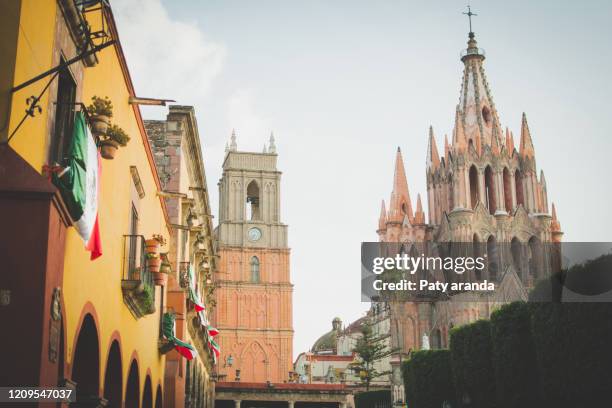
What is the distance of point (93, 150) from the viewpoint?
9.89 metres

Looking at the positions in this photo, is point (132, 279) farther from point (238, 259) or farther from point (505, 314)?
point (238, 259)

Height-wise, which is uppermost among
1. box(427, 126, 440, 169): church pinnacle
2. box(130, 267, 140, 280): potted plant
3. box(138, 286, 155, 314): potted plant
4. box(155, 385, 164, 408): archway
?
box(427, 126, 440, 169): church pinnacle

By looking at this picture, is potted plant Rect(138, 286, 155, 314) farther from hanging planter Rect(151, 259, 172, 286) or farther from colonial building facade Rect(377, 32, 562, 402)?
colonial building facade Rect(377, 32, 562, 402)

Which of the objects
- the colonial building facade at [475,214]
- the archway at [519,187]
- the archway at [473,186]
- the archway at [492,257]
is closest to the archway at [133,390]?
the colonial building facade at [475,214]

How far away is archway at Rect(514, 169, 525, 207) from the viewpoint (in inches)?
2746

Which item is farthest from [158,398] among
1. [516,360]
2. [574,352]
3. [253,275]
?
[253,275]

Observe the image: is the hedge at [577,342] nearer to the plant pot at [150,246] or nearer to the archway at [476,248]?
the plant pot at [150,246]

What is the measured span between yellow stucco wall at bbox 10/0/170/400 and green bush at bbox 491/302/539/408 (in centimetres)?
1194

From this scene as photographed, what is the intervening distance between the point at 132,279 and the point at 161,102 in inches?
128

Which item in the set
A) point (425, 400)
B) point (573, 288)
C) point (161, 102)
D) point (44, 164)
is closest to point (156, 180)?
point (161, 102)

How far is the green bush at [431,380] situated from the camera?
3706 cm

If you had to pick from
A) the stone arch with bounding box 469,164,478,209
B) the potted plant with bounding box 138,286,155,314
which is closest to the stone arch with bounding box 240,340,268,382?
the stone arch with bounding box 469,164,478,209

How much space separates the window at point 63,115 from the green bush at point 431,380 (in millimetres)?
29905

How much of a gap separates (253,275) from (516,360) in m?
59.2
